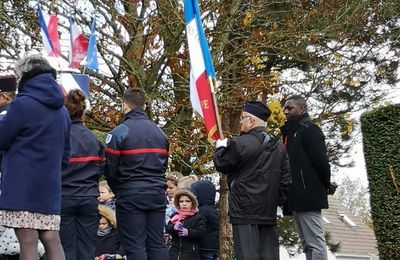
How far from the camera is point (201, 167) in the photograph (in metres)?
15.7

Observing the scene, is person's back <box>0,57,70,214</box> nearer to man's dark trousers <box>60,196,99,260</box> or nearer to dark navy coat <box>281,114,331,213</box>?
man's dark trousers <box>60,196,99,260</box>

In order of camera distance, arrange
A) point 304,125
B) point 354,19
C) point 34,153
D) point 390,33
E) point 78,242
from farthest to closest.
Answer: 1. point 390,33
2. point 354,19
3. point 304,125
4. point 78,242
5. point 34,153

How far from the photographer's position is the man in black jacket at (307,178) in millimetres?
7520

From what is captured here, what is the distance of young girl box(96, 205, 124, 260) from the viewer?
27.7 feet

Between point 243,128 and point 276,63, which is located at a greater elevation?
point 276,63

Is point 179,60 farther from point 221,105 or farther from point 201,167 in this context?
point 201,167

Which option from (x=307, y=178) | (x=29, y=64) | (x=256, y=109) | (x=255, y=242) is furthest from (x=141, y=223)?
(x=29, y=64)

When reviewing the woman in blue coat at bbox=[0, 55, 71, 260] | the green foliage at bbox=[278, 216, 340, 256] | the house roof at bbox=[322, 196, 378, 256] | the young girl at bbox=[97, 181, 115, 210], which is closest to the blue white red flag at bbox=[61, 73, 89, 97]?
the young girl at bbox=[97, 181, 115, 210]

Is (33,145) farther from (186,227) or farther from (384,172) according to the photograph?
(384,172)

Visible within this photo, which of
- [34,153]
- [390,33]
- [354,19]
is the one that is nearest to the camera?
[34,153]

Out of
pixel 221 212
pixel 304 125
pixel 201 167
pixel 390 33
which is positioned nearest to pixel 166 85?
pixel 201 167

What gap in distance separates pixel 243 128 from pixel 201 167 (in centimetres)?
855

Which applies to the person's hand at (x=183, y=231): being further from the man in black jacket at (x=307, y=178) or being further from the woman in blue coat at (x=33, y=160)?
the woman in blue coat at (x=33, y=160)

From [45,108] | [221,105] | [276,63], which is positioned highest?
[276,63]
